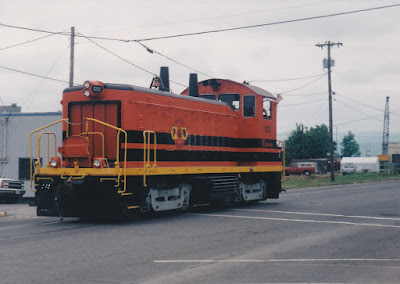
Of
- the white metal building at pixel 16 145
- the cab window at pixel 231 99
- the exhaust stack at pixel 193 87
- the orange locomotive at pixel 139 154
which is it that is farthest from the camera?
the white metal building at pixel 16 145

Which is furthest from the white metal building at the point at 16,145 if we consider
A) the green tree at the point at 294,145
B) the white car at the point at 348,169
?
the green tree at the point at 294,145

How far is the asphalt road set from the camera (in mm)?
8227

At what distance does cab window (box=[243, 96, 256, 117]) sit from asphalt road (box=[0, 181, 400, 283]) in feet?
16.6

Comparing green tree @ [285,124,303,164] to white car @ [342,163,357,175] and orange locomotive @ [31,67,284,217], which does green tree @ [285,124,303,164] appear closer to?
white car @ [342,163,357,175]

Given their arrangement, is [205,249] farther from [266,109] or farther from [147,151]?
[266,109]

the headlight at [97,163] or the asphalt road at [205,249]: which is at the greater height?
the headlight at [97,163]

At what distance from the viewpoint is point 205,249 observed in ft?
34.6

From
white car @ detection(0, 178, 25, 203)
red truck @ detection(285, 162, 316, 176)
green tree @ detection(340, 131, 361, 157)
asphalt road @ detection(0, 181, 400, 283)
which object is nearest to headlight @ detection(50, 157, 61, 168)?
asphalt road @ detection(0, 181, 400, 283)

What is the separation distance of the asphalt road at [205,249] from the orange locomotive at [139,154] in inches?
28.0

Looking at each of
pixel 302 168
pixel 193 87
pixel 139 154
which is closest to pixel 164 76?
pixel 193 87

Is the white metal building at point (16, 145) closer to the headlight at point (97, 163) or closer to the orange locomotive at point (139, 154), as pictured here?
the orange locomotive at point (139, 154)

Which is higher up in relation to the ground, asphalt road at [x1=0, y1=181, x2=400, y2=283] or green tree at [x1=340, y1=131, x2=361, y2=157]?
green tree at [x1=340, y1=131, x2=361, y2=157]

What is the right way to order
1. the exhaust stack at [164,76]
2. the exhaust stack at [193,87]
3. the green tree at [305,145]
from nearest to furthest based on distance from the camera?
the exhaust stack at [164,76] < the exhaust stack at [193,87] < the green tree at [305,145]

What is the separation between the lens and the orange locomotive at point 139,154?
15.0m
